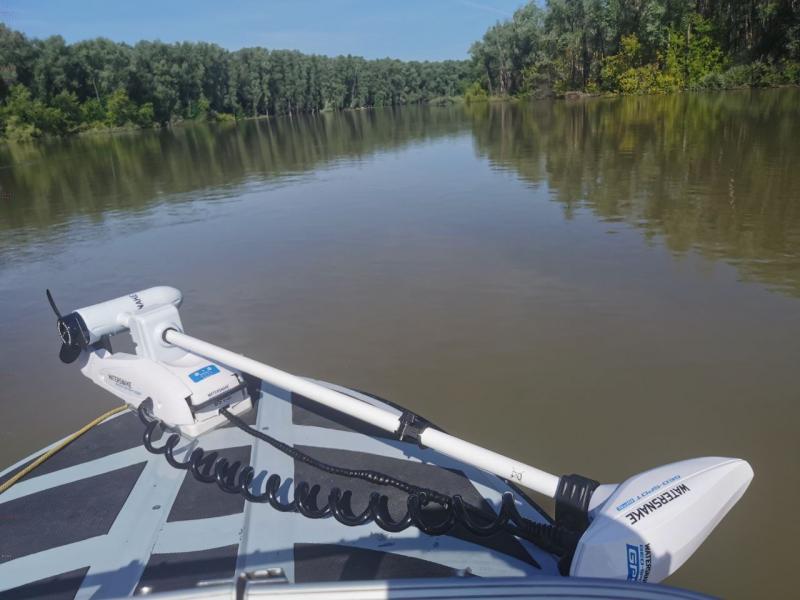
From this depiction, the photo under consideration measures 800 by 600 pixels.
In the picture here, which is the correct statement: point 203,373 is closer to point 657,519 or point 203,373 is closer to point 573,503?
point 573,503

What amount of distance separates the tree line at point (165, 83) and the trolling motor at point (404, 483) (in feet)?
185

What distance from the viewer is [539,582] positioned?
1.09m

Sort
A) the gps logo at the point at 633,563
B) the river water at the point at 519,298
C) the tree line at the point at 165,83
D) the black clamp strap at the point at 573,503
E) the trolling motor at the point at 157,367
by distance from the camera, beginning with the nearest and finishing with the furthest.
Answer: the gps logo at the point at 633,563 < the black clamp strap at the point at 573,503 < the trolling motor at the point at 157,367 < the river water at the point at 519,298 < the tree line at the point at 165,83

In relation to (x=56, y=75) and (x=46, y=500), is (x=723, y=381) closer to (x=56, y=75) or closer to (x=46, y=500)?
(x=46, y=500)

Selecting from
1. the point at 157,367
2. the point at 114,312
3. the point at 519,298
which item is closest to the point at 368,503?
the point at 157,367

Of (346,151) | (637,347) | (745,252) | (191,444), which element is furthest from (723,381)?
(346,151)

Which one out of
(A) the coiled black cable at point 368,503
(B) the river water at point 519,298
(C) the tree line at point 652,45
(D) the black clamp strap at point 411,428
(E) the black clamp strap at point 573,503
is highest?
(C) the tree line at point 652,45

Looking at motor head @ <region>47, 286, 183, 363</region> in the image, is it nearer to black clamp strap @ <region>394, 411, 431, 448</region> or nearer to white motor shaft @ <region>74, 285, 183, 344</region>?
white motor shaft @ <region>74, 285, 183, 344</region>

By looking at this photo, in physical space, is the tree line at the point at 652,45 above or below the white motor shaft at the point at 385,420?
above

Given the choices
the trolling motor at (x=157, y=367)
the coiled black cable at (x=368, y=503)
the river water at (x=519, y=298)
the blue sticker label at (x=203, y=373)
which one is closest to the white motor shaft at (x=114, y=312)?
the trolling motor at (x=157, y=367)

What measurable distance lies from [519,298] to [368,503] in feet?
14.4

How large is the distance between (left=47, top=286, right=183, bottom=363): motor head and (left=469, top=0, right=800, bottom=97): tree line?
4394 cm

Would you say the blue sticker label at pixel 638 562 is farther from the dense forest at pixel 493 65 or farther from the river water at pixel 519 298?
the dense forest at pixel 493 65

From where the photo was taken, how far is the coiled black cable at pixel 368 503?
187cm
